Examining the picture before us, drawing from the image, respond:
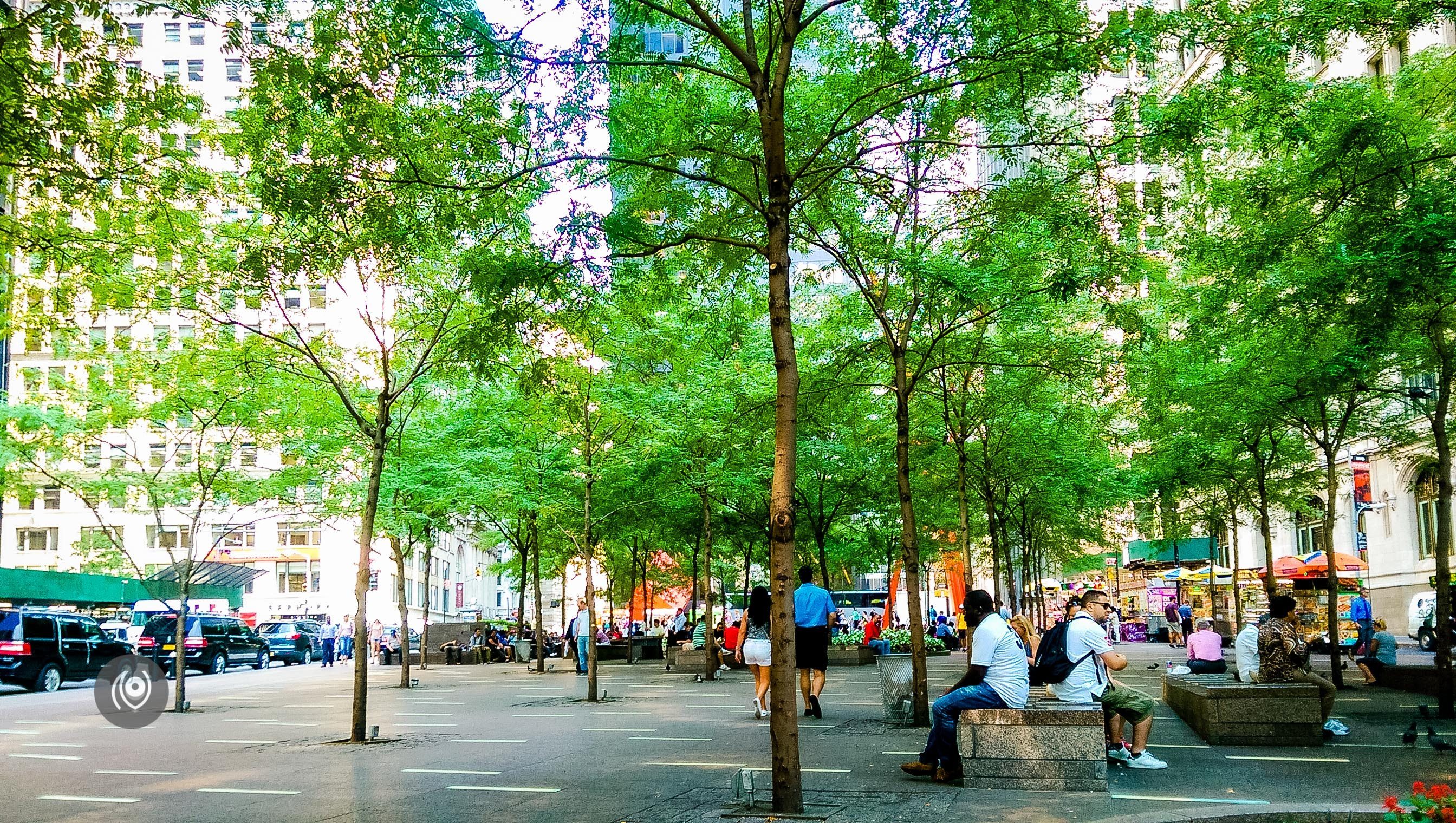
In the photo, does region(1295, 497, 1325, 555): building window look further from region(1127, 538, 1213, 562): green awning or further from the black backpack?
the black backpack

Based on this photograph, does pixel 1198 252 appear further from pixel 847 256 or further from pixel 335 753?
pixel 335 753

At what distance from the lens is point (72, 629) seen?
102 ft

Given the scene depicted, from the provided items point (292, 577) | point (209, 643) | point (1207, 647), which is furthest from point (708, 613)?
point (292, 577)

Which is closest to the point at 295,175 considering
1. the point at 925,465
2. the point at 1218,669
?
the point at 1218,669

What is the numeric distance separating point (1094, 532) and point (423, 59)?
33.2 metres

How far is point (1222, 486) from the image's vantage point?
32500 millimetres

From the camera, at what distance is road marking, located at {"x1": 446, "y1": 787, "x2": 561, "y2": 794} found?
968 cm

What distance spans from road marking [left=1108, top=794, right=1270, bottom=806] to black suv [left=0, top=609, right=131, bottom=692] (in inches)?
1077

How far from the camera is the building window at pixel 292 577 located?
3012 inches

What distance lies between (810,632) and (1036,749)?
628 cm

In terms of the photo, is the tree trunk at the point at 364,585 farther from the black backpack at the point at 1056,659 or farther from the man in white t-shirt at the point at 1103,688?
the man in white t-shirt at the point at 1103,688

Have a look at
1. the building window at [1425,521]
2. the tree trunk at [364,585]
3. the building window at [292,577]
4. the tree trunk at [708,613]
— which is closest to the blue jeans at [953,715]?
the tree trunk at [364,585]

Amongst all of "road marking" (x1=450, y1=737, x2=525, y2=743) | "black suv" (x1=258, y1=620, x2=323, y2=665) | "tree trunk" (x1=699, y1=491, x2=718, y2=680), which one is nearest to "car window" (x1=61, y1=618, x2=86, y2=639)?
"black suv" (x1=258, y1=620, x2=323, y2=665)

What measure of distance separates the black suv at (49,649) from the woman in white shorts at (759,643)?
20.5 meters
